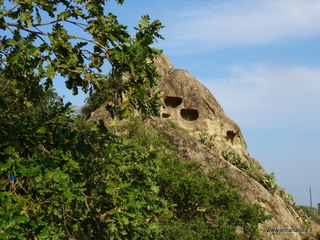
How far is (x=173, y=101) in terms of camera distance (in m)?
41.0

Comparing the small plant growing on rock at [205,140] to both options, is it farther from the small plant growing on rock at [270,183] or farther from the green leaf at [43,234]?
the green leaf at [43,234]

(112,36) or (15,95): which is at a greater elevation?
(112,36)

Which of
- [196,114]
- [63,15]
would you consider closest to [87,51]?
[63,15]

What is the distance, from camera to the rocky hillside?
2816cm

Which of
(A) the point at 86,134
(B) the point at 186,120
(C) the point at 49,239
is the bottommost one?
(C) the point at 49,239

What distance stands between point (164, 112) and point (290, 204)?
12182mm

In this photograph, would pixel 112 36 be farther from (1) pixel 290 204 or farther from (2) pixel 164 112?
(2) pixel 164 112

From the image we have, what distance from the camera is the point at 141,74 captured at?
8656 mm

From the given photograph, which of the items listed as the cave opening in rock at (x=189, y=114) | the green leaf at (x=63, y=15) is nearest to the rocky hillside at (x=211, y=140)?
the cave opening in rock at (x=189, y=114)

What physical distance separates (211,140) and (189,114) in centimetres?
415

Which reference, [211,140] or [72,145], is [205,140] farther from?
[72,145]

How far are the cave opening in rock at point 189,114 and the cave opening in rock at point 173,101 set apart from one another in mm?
739

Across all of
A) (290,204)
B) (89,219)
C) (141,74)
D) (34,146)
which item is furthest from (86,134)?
(290,204)

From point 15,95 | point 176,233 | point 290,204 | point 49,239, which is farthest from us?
point 290,204
